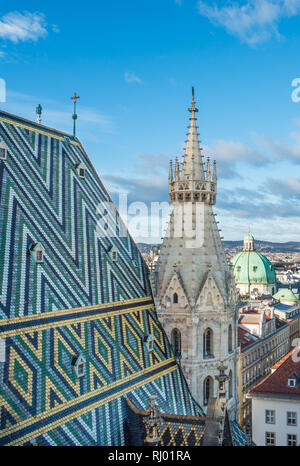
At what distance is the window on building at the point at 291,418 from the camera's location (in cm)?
3578

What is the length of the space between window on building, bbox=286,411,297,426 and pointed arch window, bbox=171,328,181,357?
49.2 feet

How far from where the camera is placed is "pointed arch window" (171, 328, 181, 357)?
2572cm

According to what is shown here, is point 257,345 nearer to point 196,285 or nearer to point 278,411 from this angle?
point 278,411

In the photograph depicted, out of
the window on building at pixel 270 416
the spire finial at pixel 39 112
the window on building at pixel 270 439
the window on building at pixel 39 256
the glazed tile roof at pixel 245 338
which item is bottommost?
the window on building at pixel 270 439

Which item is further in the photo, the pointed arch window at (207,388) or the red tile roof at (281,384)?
the red tile roof at (281,384)

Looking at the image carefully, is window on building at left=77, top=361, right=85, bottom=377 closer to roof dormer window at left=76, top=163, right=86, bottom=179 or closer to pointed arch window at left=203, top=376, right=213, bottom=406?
pointed arch window at left=203, top=376, right=213, bottom=406

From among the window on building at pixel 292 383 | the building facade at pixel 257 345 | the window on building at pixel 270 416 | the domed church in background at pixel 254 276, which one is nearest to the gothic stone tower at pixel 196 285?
the window on building at pixel 270 416

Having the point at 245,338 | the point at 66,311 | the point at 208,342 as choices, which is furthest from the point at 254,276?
the point at 66,311

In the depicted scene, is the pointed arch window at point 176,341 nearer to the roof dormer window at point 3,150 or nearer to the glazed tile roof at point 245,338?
the roof dormer window at point 3,150

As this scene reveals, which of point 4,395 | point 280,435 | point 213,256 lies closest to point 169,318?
point 213,256

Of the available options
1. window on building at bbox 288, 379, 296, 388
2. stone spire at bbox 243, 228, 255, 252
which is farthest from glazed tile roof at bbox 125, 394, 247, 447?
stone spire at bbox 243, 228, 255, 252

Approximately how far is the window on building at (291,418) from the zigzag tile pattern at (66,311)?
48.4 ft

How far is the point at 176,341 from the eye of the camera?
25906 millimetres

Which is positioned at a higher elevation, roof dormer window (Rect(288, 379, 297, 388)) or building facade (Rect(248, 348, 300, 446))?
roof dormer window (Rect(288, 379, 297, 388))
